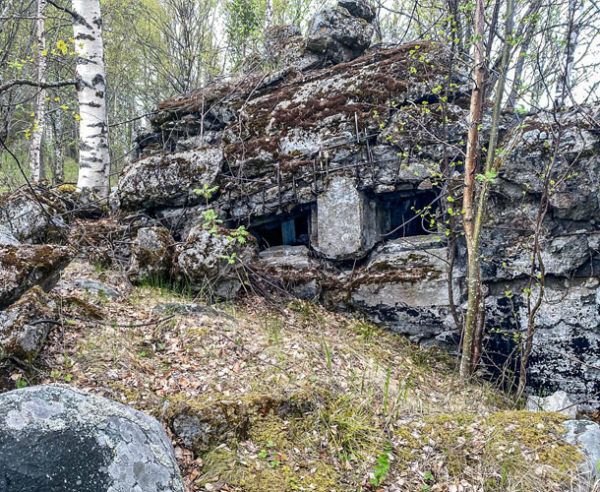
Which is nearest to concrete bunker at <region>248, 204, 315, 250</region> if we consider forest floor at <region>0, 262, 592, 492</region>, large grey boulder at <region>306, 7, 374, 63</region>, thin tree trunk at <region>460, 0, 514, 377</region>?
forest floor at <region>0, 262, 592, 492</region>

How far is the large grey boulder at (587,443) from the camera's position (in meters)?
2.76

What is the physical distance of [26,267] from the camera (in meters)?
3.66

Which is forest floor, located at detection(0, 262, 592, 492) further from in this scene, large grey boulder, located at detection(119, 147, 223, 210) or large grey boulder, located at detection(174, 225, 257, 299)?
large grey boulder, located at detection(119, 147, 223, 210)

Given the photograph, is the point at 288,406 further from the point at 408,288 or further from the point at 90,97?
the point at 90,97

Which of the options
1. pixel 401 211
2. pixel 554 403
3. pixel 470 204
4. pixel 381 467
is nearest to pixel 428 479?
pixel 381 467

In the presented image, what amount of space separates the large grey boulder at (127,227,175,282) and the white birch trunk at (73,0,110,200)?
2171mm

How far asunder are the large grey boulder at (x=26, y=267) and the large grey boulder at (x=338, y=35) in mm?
5480

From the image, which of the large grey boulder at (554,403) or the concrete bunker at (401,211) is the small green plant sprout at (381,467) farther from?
the concrete bunker at (401,211)

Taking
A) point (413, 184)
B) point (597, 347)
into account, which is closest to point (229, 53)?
point (413, 184)

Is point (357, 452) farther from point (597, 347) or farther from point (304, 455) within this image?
point (597, 347)

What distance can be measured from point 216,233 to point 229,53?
9899mm

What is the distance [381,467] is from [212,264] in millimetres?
3134

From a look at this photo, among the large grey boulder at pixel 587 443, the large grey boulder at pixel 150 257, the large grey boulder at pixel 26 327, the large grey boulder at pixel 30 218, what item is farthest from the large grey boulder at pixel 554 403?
the large grey boulder at pixel 30 218

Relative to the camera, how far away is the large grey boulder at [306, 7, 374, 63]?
704 cm
